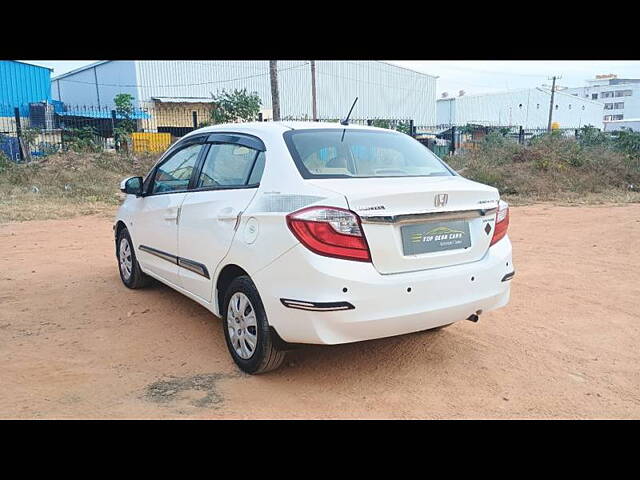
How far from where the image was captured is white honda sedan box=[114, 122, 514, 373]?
3.13 meters

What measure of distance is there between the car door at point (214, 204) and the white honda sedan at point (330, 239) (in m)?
0.01

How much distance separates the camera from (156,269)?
504cm

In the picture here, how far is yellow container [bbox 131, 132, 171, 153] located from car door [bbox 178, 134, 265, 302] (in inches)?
599

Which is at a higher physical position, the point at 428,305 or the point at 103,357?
the point at 428,305

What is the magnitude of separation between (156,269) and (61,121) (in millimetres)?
19575

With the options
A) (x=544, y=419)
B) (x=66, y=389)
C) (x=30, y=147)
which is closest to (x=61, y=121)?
(x=30, y=147)

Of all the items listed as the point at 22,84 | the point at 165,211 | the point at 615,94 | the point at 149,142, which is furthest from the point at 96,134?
the point at 615,94

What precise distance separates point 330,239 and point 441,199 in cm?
79

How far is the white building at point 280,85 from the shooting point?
3152 centimetres

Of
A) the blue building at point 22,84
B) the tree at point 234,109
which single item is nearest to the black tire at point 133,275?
the tree at point 234,109

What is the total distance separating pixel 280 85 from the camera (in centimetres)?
3606

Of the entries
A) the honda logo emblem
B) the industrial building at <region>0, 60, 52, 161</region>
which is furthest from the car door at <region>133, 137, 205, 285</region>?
the industrial building at <region>0, 60, 52, 161</region>

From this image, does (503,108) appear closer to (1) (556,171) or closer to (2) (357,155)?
(1) (556,171)

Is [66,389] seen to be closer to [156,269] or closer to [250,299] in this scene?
[250,299]
